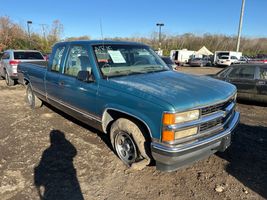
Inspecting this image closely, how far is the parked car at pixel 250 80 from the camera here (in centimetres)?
761

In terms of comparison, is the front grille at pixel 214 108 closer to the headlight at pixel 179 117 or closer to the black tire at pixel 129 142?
→ the headlight at pixel 179 117

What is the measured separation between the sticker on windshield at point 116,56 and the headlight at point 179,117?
5.68 ft

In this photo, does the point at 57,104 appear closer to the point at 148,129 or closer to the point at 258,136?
the point at 148,129

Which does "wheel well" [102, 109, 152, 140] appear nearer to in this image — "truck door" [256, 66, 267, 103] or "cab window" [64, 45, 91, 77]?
"cab window" [64, 45, 91, 77]

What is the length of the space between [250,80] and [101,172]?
20.1ft

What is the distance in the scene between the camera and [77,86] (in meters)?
4.41

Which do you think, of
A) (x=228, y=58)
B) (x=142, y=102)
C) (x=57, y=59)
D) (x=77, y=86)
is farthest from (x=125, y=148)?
(x=228, y=58)

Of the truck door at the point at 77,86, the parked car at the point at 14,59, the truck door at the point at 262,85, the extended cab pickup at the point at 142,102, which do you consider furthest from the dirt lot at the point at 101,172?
the parked car at the point at 14,59

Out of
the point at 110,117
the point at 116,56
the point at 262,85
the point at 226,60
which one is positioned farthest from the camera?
the point at 226,60

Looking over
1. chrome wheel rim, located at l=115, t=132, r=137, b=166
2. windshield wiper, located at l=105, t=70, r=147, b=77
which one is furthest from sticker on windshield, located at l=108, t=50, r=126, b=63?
chrome wheel rim, located at l=115, t=132, r=137, b=166

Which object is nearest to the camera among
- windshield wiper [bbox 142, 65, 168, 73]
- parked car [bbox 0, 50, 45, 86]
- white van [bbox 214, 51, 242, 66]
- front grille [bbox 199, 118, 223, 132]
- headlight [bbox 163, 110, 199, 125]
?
headlight [bbox 163, 110, 199, 125]

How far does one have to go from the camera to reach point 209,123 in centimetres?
328

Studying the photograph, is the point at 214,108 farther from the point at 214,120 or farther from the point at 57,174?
the point at 57,174

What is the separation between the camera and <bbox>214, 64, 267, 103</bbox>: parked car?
7.61 metres
